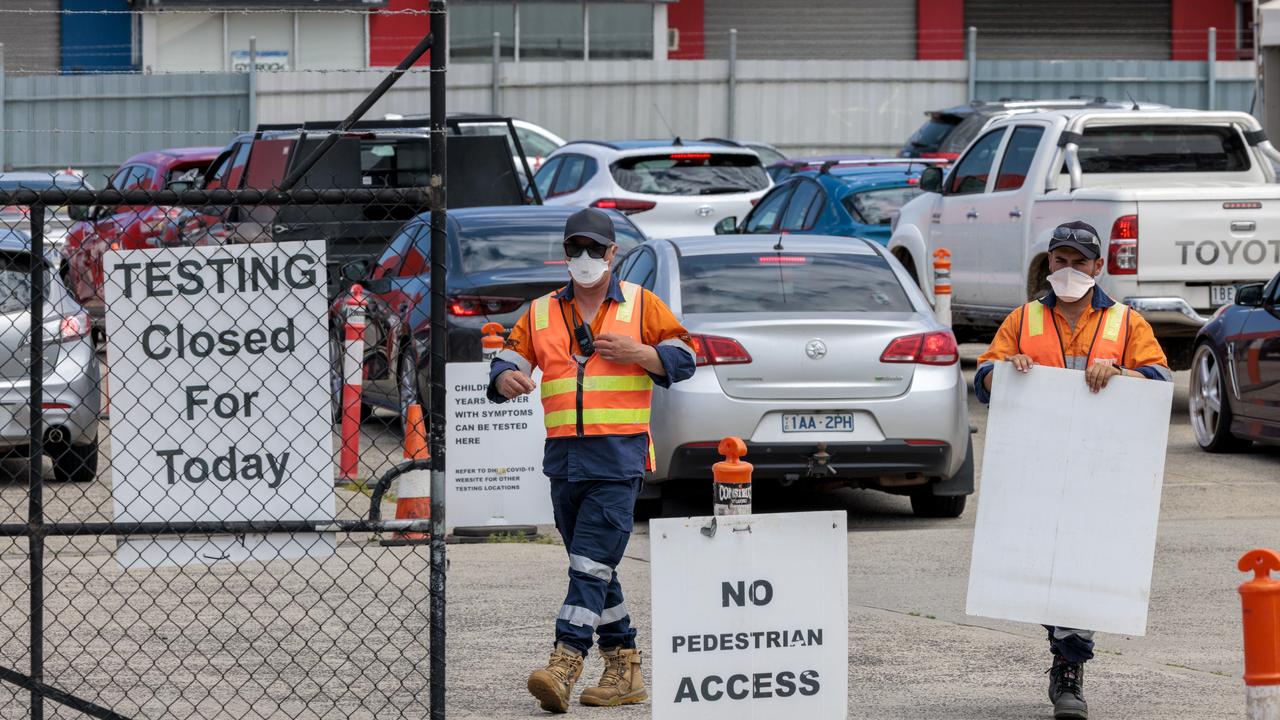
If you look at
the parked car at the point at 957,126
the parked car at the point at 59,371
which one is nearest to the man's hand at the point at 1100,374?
the parked car at the point at 59,371

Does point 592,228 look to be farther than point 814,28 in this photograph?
No

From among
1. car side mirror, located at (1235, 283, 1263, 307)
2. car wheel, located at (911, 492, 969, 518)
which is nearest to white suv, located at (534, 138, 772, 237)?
car side mirror, located at (1235, 283, 1263, 307)

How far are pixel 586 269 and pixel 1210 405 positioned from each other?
25.3ft

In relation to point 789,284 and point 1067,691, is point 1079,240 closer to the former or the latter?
point 1067,691

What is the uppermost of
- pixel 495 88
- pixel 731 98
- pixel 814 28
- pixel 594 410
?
pixel 814 28

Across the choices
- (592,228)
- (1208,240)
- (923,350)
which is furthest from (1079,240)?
(1208,240)

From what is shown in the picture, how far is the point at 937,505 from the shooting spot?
1108cm

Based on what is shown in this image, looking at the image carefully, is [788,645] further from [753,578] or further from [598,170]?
[598,170]

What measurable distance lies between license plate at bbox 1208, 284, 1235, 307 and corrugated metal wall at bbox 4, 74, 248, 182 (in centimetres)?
1741

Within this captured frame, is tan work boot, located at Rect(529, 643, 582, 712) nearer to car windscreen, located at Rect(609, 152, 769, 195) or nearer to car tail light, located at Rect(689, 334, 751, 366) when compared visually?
car tail light, located at Rect(689, 334, 751, 366)

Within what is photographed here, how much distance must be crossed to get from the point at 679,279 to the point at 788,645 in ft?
16.6

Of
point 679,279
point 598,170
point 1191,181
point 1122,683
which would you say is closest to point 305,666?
point 1122,683

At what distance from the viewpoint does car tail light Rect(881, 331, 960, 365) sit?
10.2 m

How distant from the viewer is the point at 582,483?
671cm
